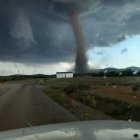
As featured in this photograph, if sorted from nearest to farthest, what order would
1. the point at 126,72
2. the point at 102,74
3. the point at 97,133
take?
the point at 97,133 < the point at 126,72 < the point at 102,74

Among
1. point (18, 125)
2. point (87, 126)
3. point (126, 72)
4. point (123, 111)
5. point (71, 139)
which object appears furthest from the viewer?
point (126, 72)

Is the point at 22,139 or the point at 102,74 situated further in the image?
the point at 102,74

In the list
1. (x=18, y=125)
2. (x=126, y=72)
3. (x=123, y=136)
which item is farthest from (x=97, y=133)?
(x=126, y=72)

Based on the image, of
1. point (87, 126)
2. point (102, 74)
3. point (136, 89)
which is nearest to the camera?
point (87, 126)

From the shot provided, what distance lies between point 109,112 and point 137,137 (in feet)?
62.2

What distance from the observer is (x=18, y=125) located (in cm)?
1750

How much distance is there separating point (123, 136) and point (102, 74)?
6307 inches

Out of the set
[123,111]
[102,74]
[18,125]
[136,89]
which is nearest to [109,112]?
[123,111]

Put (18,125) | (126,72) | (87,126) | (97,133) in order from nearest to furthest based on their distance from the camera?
(97,133) → (87,126) → (18,125) → (126,72)

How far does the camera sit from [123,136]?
15.0ft

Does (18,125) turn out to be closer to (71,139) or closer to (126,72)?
(71,139)

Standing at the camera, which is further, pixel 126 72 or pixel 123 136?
pixel 126 72

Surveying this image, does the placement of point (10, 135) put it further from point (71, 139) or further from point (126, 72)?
point (126, 72)

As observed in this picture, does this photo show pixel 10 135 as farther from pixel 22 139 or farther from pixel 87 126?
pixel 87 126
